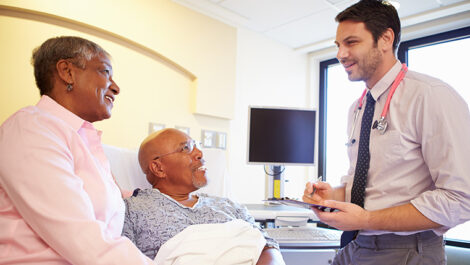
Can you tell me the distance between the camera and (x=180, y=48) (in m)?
3.12

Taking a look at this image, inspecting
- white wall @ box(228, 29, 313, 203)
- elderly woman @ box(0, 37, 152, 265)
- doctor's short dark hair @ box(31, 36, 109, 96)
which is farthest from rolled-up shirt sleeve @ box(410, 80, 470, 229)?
white wall @ box(228, 29, 313, 203)

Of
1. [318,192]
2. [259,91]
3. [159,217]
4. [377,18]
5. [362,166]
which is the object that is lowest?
[159,217]

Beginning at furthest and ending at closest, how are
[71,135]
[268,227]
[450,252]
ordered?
[450,252] < [268,227] < [71,135]

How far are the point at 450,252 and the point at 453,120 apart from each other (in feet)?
7.04

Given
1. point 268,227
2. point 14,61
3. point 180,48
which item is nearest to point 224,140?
point 180,48

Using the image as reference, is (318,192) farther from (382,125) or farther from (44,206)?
(44,206)

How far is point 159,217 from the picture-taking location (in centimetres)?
145

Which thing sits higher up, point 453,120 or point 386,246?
point 453,120

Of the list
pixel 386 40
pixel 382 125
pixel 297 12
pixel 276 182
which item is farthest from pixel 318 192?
pixel 297 12

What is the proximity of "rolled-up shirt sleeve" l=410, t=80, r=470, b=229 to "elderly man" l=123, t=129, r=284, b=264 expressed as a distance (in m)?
0.66

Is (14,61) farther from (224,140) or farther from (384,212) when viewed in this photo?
(384,212)

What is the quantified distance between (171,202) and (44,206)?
0.70 meters

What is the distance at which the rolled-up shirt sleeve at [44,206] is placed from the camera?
918mm

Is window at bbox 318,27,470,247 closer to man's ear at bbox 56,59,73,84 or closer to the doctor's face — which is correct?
the doctor's face
